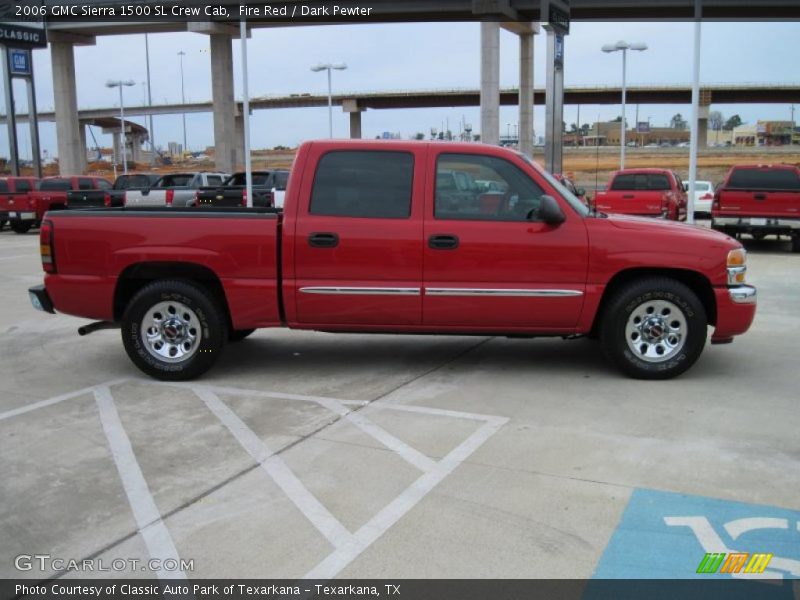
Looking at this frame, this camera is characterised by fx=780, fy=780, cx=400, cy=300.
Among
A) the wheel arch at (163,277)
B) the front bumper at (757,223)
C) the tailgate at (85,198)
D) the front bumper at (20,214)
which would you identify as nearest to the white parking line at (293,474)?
the wheel arch at (163,277)

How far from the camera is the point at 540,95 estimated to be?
306 feet

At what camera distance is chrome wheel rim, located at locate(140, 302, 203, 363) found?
667 centimetres

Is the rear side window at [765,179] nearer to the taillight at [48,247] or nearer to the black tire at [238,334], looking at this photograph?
the black tire at [238,334]

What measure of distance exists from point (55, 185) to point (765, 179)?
21180 mm

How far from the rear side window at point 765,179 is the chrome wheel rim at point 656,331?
11950 mm

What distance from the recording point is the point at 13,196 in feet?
79.4

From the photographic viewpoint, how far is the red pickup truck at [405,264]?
21.0 feet

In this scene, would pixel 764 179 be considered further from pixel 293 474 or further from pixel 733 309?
pixel 293 474

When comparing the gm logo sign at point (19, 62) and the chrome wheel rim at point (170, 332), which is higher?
the gm logo sign at point (19, 62)

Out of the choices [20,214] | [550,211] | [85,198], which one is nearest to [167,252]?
[550,211]

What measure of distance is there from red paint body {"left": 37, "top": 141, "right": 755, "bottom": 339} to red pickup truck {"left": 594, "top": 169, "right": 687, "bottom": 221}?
40.9 ft

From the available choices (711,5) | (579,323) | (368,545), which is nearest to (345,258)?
(579,323)

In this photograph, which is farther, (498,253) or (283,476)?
(498,253)

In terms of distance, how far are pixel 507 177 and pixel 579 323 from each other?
1.36 meters
